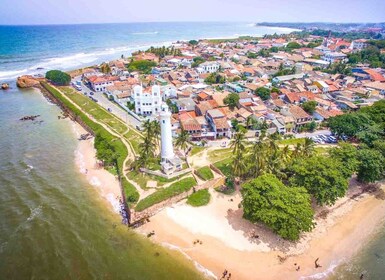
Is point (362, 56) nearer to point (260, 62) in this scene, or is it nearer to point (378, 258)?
point (260, 62)

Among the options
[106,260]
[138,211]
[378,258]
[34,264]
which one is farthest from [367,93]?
[34,264]

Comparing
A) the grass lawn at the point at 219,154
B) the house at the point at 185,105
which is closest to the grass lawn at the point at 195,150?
the grass lawn at the point at 219,154

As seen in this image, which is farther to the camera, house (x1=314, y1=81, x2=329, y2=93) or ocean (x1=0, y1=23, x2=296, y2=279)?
house (x1=314, y1=81, x2=329, y2=93)

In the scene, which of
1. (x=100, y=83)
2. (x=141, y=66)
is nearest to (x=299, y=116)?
(x=100, y=83)

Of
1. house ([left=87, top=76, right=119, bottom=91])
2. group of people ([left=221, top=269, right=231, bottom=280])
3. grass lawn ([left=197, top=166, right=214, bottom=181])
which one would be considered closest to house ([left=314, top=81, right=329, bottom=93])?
grass lawn ([left=197, top=166, right=214, bottom=181])

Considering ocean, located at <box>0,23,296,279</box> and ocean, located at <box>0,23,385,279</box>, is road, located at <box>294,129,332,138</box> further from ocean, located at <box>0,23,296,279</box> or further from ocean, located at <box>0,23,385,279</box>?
ocean, located at <box>0,23,296,279</box>
